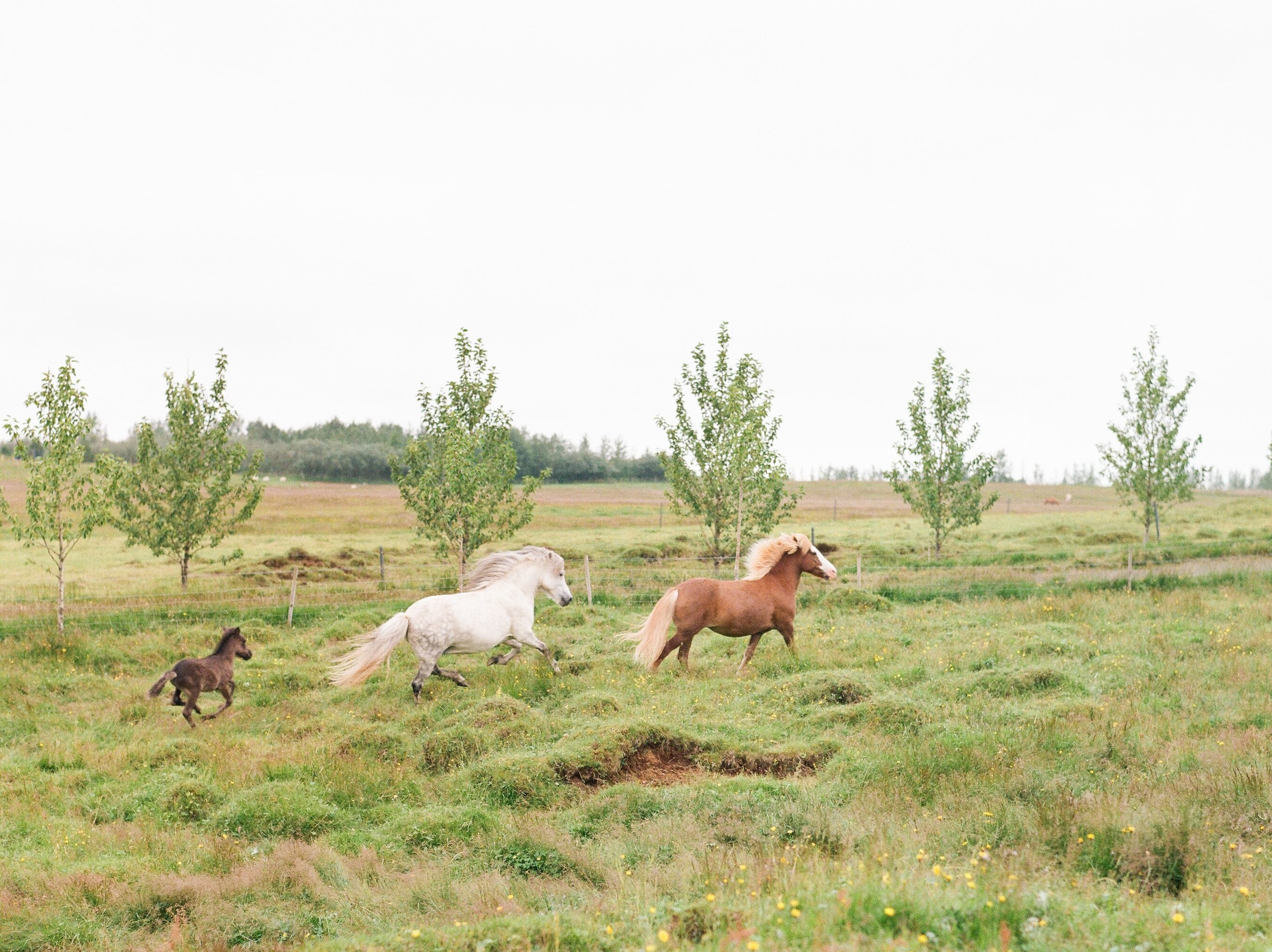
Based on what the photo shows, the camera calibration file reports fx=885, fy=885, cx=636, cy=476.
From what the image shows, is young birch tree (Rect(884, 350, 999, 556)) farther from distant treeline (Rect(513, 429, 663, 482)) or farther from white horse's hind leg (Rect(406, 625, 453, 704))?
distant treeline (Rect(513, 429, 663, 482))

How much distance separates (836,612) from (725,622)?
5.92 m

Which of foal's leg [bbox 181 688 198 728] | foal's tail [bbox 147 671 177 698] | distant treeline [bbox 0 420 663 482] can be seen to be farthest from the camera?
distant treeline [bbox 0 420 663 482]

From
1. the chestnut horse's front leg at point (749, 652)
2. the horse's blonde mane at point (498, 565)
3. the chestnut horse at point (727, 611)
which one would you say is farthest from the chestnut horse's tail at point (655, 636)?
the horse's blonde mane at point (498, 565)

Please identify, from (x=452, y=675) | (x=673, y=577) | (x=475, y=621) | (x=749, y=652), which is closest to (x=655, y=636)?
(x=749, y=652)

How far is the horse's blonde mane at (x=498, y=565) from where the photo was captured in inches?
546

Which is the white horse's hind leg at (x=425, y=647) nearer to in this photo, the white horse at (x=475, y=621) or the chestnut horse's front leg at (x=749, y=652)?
the white horse at (x=475, y=621)

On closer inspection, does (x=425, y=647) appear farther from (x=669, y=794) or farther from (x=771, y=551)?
(x=771, y=551)

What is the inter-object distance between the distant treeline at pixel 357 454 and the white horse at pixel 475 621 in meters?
65.0

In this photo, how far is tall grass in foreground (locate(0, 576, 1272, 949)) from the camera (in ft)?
16.5

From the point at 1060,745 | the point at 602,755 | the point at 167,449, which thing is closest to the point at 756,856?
the point at 602,755

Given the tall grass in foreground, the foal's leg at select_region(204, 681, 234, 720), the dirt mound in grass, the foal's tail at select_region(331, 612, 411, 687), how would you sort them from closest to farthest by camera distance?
the tall grass in foreground → the dirt mound in grass → the foal's leg at select_region(204, 681, 234, 720) → the foal's tail at select_region(331, 612, 411, 687)

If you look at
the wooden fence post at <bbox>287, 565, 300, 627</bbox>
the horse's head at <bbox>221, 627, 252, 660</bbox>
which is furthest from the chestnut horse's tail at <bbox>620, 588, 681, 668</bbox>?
the wooden fence post at <bbox>287, 565, 300, 627</bbox>

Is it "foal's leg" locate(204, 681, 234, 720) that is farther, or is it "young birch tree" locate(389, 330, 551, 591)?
"young birch tree" locate(389, 330, 551, 591)

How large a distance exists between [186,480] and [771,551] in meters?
15.7
